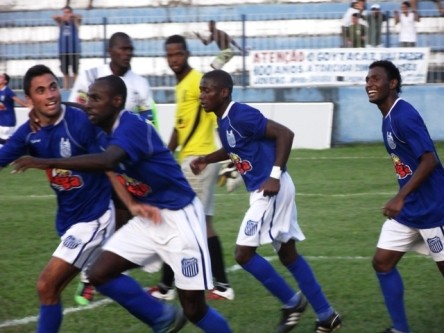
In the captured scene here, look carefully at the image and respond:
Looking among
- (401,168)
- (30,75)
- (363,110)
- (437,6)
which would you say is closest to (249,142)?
(401,168)

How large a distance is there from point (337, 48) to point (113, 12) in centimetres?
741

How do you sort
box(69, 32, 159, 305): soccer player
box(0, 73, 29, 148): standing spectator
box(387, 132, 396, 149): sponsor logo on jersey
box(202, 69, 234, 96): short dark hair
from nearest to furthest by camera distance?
box(387, 132, 396, 149): sponsor logo on jersey → box(202, 69, 234, 96): short dark hair → box(69, 32, 159, 305): soccer player → box(0, 73, 29, 148): standing spectator

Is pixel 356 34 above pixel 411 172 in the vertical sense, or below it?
above

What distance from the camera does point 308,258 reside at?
9.91 meters

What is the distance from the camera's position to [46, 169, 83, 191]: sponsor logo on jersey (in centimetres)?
673

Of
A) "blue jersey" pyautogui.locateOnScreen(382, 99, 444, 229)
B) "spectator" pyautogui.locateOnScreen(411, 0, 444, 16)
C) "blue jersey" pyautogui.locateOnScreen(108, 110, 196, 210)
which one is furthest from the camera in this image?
"spectator" pyautogui.locateOnScreen(411, 0, 444, 16)

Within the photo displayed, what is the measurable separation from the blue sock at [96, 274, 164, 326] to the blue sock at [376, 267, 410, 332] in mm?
1585

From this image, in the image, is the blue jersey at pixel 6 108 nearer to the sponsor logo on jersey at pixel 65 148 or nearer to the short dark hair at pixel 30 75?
the short dark hair at pixel 30 75

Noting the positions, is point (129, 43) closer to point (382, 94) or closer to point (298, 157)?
point (382, 94)

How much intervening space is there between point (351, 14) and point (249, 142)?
543 inches

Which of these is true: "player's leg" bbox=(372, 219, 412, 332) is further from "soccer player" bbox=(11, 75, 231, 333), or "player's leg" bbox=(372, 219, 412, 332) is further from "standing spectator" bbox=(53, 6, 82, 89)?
"standing spectator" bbox=(53, 6, 82, 89)

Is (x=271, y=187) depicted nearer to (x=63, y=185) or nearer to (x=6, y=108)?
(x=63, y=185)

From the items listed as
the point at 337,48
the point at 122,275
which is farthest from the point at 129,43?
the point at 337,48

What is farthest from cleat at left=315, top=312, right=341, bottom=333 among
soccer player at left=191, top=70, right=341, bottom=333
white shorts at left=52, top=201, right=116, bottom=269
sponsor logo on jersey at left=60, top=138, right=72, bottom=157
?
sponsor logo on jersey at left=60, top=138, right=72, bottom=157
